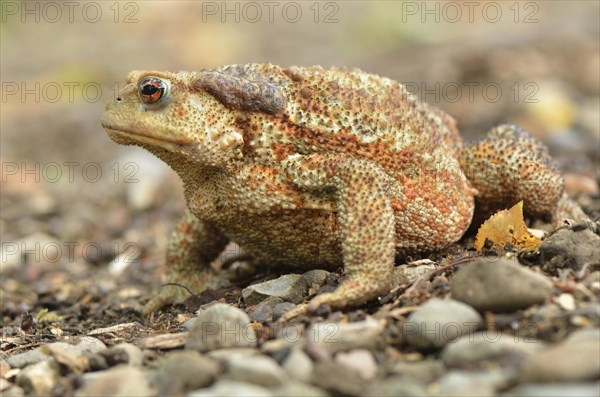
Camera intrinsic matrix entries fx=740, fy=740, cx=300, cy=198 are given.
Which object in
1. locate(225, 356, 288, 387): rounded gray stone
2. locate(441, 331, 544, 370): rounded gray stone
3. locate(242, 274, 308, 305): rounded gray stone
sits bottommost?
locate(225, 356, 288, 387): rounded gray stone

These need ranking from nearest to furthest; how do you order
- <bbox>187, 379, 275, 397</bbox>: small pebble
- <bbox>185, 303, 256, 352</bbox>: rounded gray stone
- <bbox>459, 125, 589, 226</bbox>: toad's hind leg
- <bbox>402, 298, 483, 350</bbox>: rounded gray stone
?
<bbox>187, 379, 275, 397</bbox>: small pebble < <bbox>402, 298, 483, 350</bbox>: rounded gray stone < <bbox>185, 303, 256, 352</bbox>: rounded gray stone < <bbox>459, 125, 589, 226</bbox>: toad's hind leg

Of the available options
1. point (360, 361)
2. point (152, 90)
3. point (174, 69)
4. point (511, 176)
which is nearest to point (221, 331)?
point (360, 361)

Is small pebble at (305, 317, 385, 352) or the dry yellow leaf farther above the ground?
the dry yellow leaf

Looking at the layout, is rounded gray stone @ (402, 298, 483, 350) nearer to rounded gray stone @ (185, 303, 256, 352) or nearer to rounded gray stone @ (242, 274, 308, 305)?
rounded gray stone @ (185, 303, 256, 352)

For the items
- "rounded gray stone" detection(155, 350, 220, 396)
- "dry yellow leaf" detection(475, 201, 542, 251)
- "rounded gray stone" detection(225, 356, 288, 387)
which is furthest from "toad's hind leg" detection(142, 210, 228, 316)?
"rounded gray stone" detection(225, 356, 288, 387)

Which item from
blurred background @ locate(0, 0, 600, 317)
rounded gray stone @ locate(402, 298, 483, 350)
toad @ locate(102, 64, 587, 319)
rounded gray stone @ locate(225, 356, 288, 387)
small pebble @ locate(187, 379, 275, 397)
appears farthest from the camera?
blurred background @ locate(0, 0, 600, 317)

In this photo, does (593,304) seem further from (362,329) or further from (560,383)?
(362,329)

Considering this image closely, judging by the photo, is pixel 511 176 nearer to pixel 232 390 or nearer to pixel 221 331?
pixel 221 331

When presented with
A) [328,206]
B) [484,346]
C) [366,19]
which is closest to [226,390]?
[484,346]

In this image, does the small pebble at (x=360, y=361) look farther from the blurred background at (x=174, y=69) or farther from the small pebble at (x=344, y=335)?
the blurred background at (x=174, y=69)
